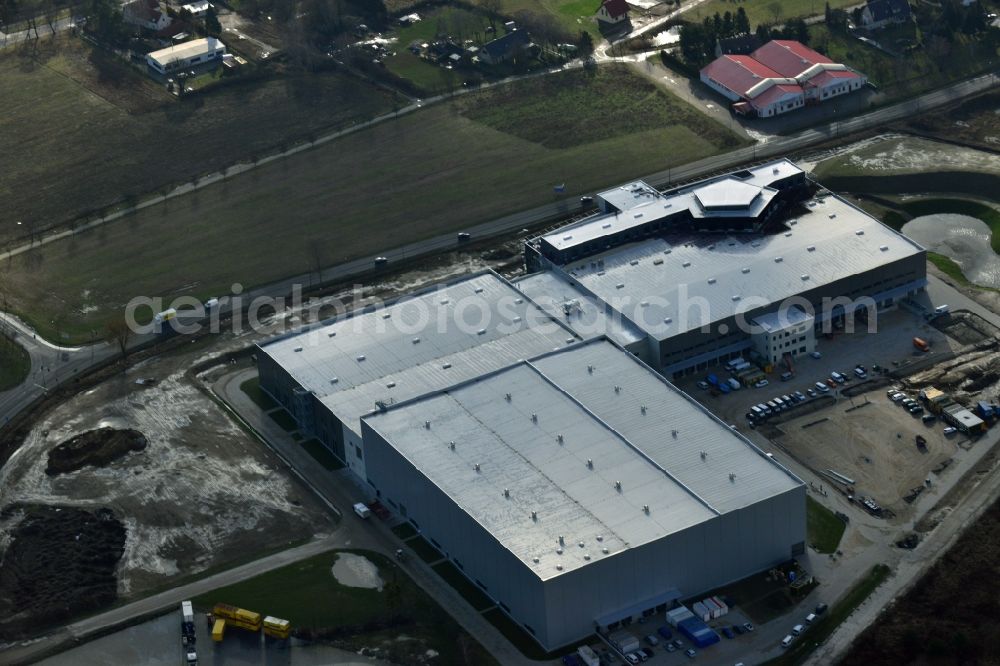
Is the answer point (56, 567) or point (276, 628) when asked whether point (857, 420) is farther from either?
point (56, 567)

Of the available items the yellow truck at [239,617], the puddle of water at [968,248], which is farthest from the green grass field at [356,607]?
the puddle of water at [968,248]

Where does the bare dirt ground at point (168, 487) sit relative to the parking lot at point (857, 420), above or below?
below

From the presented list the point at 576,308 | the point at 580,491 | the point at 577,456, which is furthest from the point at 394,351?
the point at 580,491

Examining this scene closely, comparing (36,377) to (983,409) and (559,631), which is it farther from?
(983,409)

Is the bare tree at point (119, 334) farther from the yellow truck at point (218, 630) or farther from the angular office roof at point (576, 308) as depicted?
the yellow truck at point (218, 630)

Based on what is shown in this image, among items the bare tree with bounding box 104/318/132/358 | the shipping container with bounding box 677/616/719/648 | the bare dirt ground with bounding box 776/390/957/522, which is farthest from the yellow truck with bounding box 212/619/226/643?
the bare dirt ground with bounding box 776/390/957/522

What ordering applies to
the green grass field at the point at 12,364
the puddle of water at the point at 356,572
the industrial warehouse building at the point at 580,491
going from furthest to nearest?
the green grass field at the point at 12,364, the puddle of water at the point at 356,572, the industrial warehouse building at the point at 580,491
